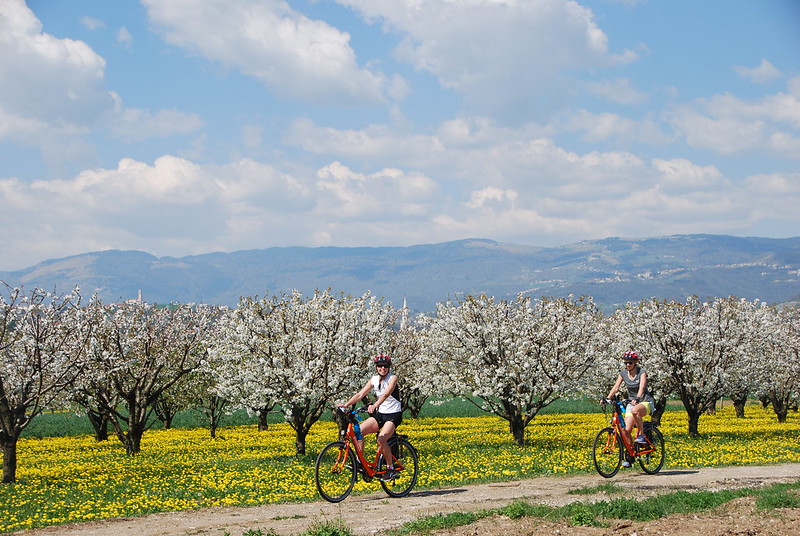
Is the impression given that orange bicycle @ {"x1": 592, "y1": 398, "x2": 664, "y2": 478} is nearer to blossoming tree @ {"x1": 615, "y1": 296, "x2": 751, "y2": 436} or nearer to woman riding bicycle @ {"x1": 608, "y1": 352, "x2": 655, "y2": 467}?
woman riding bicycle @ {"x1": 608, "y1": 352, "x2": 655, "y2": 467}

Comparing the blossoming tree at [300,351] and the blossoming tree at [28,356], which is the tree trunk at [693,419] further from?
the blossoming tree at [28,356]

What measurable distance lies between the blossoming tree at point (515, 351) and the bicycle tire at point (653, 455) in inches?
325

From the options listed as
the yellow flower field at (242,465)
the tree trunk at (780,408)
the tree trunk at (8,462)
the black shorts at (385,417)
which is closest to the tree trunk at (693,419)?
the yellow flower field at (242,465)

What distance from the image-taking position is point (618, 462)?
17.5 metres

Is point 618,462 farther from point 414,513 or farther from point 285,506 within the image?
point 285,506

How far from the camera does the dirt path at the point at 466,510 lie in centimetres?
1107

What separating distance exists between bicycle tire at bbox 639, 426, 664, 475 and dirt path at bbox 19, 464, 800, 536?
0.39 metres

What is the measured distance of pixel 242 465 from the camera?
76.4ft

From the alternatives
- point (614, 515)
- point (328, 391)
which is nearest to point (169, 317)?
point (328, 391)

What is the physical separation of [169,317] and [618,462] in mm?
21981

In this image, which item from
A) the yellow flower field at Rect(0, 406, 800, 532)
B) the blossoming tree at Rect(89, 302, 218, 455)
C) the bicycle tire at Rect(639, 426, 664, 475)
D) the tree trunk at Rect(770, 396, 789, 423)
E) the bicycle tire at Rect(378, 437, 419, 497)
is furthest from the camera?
the tree trunk at Rect(770, 396, 789, 423)

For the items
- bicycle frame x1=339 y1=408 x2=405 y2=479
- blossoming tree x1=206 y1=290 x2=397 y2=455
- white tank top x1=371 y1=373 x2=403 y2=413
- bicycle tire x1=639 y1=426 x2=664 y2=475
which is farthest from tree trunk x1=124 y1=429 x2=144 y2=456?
bicycle tire x1=639 y1=426 x2=664 y2=475

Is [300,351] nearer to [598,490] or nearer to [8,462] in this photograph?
[8,462]

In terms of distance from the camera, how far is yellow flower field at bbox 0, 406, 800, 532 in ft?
52.6
